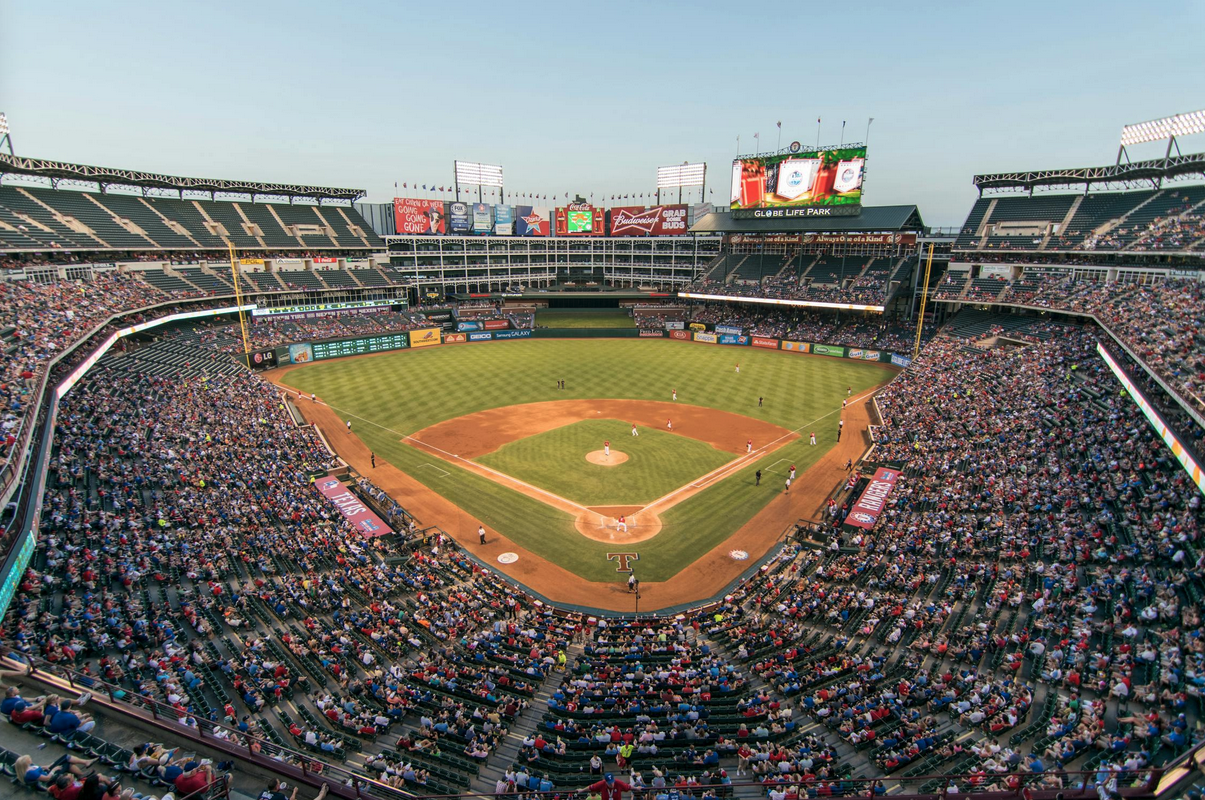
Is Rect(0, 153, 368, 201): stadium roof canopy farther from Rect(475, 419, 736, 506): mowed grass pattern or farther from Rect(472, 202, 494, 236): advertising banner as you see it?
Rect(475, 419, 736, 506): mowed grass pattern

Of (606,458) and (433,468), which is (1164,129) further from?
(433,468)

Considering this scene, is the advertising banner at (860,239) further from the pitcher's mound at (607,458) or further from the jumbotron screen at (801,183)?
the pitcher's mound at (607,458)

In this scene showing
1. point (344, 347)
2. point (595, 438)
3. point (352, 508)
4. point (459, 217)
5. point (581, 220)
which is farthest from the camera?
point (581, 220)

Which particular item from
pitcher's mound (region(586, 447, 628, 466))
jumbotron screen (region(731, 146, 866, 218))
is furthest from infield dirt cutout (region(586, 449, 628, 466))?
jumbotron screen (region(731, 146, 866, 218))

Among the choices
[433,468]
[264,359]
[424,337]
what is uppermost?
[424,337]

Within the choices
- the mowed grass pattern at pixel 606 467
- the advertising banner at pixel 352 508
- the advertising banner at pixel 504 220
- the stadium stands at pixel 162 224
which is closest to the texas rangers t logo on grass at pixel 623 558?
the mowed grass pattern at pixel 606 467

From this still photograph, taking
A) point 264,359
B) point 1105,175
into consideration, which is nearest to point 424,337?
point 264,359
